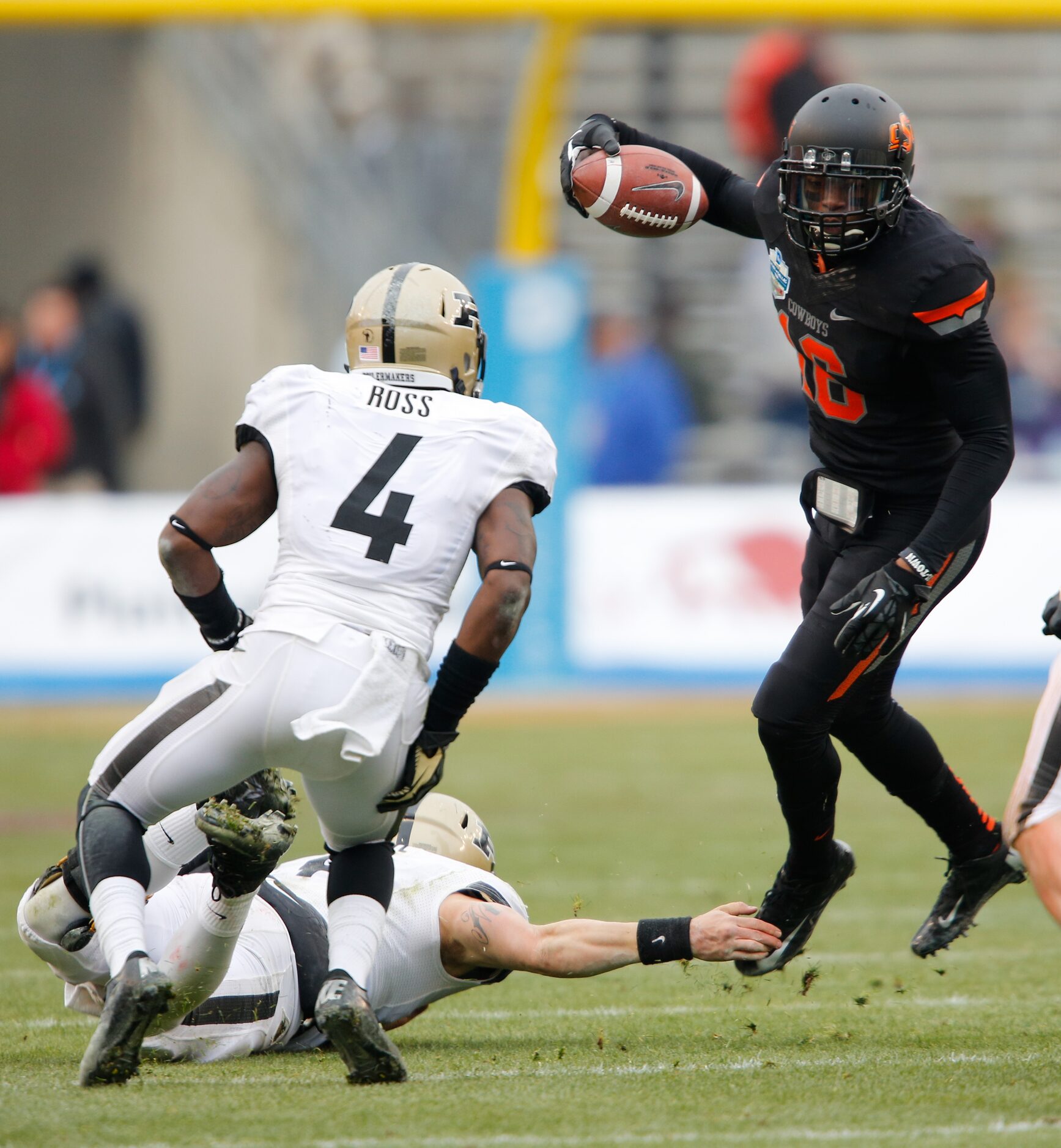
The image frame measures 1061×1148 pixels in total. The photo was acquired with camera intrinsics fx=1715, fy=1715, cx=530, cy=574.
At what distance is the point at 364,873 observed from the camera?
11.6ft

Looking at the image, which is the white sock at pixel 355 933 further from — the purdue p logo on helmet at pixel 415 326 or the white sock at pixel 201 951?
the purdue p logo on helmet at pixel 415 326

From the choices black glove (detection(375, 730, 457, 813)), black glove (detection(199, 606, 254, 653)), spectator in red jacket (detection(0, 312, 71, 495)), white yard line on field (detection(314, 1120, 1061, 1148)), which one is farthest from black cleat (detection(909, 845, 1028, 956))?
spectator in red jacket (detection(0, 312, 71, 495))

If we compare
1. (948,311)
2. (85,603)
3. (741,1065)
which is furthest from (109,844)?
(85,603)

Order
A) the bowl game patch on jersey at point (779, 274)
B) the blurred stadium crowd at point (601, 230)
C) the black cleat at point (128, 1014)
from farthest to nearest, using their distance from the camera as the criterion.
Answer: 1. the blurred stadium crowd at point (601, 230)
2. the bowl game patch on jersey at point (779, 274)
3. the black cleat at point (128, 1014)

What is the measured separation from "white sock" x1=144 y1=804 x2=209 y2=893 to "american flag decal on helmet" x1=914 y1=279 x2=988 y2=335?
192cm


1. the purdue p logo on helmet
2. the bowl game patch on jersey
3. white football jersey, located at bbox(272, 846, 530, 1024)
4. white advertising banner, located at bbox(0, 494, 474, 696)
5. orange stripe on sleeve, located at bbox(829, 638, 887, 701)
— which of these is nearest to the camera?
the purdue p logo on helmet

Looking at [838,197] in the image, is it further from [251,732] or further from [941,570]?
[251,732]

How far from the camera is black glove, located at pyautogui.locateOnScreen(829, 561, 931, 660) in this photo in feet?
12.1

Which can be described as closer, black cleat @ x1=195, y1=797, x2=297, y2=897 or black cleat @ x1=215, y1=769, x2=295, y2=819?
black cleat @ x1=195, y1=797, x2=297, y2=897

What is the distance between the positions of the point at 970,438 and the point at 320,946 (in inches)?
71.8

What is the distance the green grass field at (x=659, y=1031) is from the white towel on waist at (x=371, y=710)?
26.4 inches

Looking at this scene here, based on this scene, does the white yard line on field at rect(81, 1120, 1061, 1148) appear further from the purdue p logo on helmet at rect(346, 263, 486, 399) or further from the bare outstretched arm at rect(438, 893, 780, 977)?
the purdue p logo on helmet at rect(346, 263, 486, 399)

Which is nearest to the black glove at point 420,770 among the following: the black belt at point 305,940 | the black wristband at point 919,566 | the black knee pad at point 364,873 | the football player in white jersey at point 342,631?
the football player in white jersey at point 342,631

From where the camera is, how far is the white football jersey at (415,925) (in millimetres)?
3713
